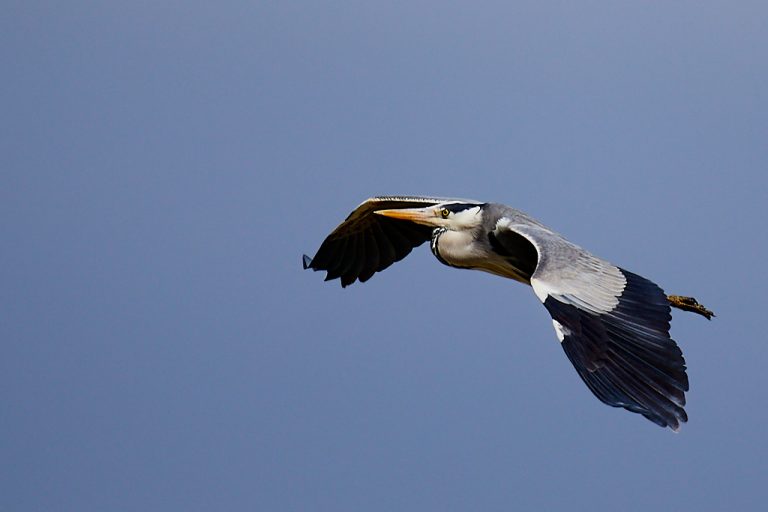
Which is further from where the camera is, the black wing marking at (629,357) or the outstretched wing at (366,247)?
the outstretched wing at (366,247)

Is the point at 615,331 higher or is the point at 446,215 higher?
the point at 446,215

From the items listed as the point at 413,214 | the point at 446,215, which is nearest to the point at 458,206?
the point at 446,215

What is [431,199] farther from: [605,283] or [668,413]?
[668,413]

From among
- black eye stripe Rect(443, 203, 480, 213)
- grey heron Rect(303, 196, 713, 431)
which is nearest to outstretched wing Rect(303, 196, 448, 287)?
grey heron Rect(303, 196, 713, 431)

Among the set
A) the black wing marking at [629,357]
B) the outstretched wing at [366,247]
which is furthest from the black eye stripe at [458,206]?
the black wing marking at [629,357]

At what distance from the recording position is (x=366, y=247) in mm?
8484

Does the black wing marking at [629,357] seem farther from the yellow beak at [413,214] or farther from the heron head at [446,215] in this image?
the yellow beak at [413,214]

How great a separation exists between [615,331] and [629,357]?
0.69 ft

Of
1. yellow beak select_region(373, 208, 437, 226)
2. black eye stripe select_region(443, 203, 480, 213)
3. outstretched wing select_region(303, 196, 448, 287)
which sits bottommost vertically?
outstretched wing select_region(303, 196, 448, 287)

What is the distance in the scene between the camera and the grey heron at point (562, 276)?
522 centimetres

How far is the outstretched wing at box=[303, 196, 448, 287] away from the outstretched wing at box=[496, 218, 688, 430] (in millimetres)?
2110

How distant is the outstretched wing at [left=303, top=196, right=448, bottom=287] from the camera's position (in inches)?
332

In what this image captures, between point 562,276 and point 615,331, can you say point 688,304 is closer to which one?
point 562,276

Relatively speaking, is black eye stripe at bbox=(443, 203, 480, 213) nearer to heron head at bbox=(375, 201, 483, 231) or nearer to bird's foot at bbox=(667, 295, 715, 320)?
heron head at bbox=(375, 201, 483, 231)
